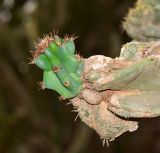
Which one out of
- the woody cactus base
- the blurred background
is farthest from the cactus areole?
the blurred background

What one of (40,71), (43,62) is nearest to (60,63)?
(43,62)

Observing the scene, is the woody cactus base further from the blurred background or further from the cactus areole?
the blurred background

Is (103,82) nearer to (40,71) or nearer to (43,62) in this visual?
(43,62)

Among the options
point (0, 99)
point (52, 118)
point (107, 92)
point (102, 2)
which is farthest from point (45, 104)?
point (107, 92)

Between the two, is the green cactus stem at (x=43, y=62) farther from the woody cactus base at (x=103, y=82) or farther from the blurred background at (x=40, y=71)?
the blurred background at (x=40, y=71)

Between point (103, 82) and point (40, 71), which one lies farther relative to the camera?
point (40, 71)

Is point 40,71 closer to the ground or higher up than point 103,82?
higher up

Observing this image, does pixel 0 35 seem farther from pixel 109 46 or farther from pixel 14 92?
pixel 109 46
